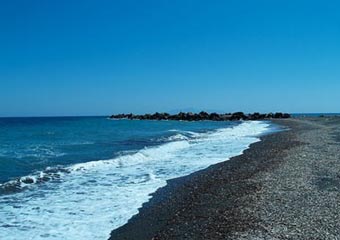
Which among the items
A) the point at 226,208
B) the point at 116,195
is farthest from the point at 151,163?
the point at 226,208

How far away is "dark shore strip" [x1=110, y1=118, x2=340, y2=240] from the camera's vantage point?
8.54 m

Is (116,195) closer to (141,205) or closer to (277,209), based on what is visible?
(141,205)

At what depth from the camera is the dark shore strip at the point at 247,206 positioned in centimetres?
854

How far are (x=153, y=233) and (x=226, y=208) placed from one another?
2.47m

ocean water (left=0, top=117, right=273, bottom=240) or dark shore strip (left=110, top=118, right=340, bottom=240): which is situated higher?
dark shore strip (left=110, top=118, right=340, bottom=240)

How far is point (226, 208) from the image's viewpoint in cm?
1050

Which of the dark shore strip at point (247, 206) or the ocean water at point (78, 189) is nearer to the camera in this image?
the dark shore strip at point (247, 206)

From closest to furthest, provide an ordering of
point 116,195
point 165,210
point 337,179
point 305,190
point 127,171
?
point 165,210
point 305,190
point 116,195
point 337,179
point 127,171

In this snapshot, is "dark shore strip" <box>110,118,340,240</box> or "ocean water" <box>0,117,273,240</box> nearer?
"dark shore strip" <box>110,118,340,240</box>

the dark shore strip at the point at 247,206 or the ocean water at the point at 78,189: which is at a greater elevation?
the dark shore strip at the point at 247,206

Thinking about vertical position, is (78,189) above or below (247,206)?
below

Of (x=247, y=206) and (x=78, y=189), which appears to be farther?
(x=78, y=189)

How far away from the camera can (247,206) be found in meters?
10.5

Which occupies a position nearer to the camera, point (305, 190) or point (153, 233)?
point (153, 233)
